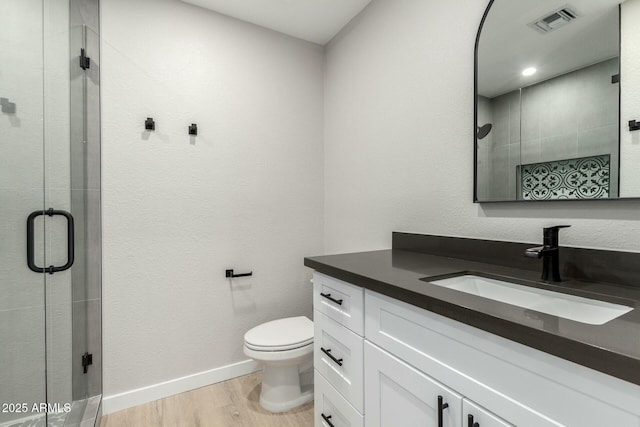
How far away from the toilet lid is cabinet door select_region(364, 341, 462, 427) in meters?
0.73

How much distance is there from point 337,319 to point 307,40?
7.03 feet

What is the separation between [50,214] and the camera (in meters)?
1.39

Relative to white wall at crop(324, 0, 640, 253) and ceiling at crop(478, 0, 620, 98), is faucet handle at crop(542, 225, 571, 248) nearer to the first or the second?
white wall at crop(324, 0, 640, 253)

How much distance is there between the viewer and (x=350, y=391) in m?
1.14

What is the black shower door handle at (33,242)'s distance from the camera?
129 cm

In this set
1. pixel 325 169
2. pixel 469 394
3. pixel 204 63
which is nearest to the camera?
pixel 469 394

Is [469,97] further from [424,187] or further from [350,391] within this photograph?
[350,391]

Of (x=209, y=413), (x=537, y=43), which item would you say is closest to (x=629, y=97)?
(x=537, y=43)

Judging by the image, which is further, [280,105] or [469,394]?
[280,105]

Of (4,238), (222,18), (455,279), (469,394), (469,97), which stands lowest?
(469,394)

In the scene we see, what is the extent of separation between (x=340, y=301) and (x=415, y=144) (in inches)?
37.2

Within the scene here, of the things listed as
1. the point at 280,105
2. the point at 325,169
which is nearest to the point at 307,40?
the point at 280,105

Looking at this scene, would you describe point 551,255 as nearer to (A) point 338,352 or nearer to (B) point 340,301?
Result: (B) point 340,301

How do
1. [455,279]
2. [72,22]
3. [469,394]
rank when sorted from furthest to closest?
[72,22], [455,279], [469,394]
